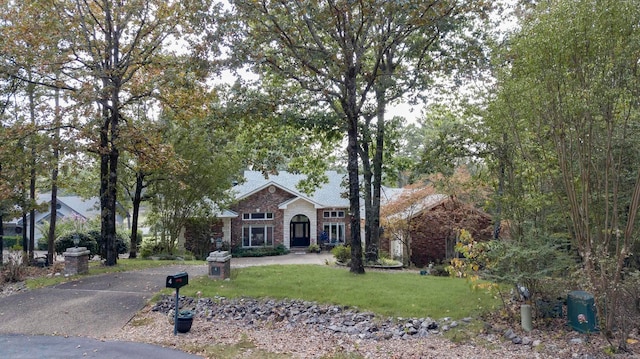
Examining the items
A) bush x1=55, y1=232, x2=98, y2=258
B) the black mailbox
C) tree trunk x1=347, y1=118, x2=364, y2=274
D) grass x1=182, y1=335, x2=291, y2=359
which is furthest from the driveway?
Answer: bush x1=55, y1=232, x2=98, y2=258

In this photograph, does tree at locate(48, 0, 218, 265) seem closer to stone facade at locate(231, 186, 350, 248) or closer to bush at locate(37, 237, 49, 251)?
stone facade at locate(231, 186, 350, 248)

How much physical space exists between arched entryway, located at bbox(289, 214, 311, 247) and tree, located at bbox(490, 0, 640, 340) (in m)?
20.2

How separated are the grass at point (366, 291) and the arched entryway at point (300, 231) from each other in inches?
553

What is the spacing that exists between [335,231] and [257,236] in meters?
4.86

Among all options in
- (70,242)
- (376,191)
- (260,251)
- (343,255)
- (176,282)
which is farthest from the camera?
(260,251)

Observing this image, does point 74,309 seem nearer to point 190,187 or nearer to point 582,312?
point 582,312

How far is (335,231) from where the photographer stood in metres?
26.7

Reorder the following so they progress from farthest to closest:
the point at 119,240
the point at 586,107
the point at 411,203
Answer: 1. the point at 119,240
2. the point at 411,203
3. the point at 586,107

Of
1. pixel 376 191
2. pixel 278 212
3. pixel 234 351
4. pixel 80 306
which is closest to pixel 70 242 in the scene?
pixel 278 212

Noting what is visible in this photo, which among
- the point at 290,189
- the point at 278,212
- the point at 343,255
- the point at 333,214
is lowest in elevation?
the point at 343,255

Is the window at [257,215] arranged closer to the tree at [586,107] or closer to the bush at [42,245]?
the bush at [42,245]

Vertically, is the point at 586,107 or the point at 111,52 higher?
the point at 111,52

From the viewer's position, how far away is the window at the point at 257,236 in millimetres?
25016

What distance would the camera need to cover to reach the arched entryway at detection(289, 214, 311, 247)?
86.5 ft
